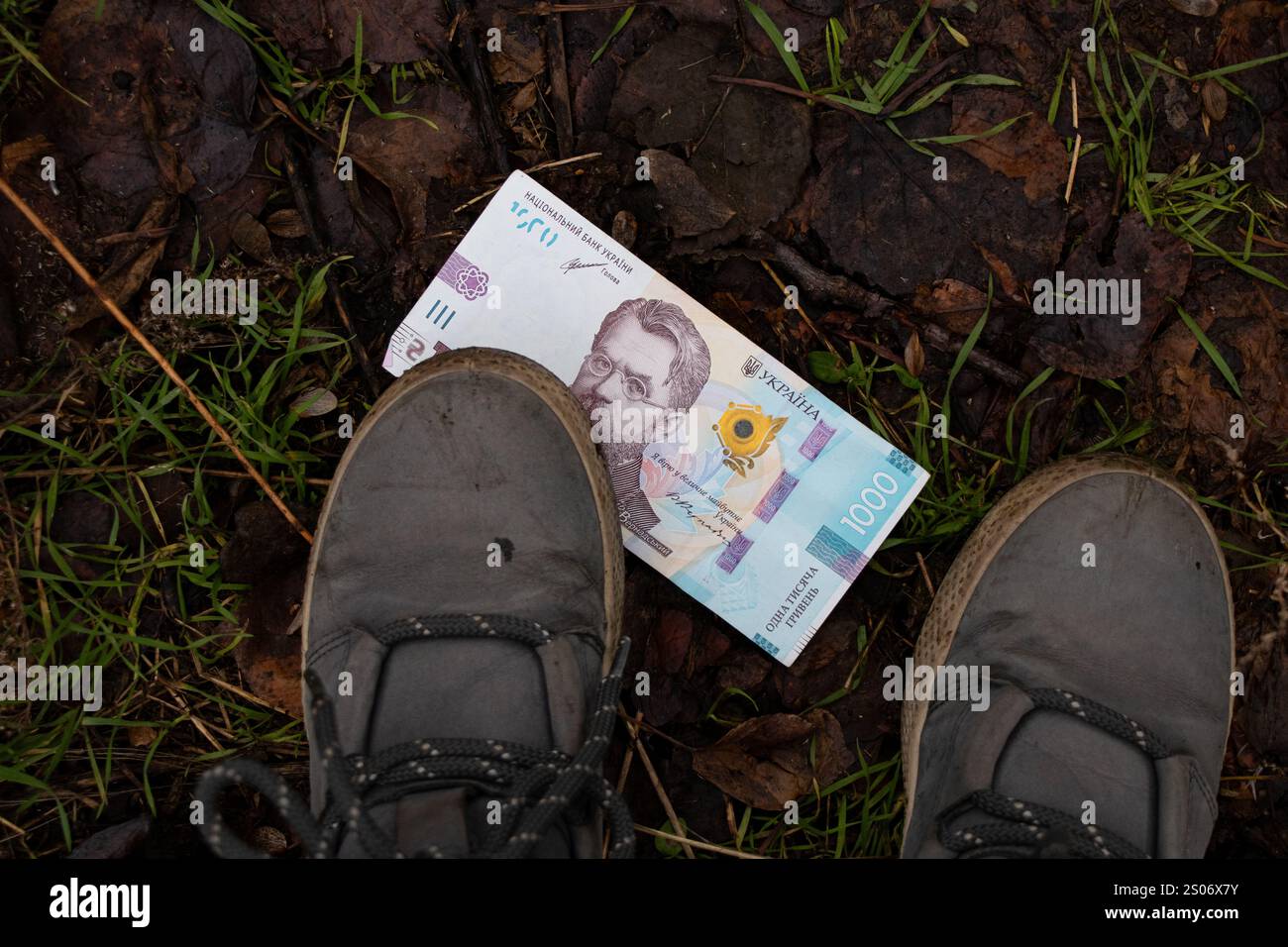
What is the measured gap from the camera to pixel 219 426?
2.20 m

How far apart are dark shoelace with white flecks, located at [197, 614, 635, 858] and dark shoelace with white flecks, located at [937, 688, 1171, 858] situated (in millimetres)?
691

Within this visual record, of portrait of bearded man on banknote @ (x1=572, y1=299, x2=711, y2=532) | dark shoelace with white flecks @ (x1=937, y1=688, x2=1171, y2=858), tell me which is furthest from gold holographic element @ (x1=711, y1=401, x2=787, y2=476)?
dark shoelace with white flecks @ (x1=937, y1=688, x2=1171, y2=858)

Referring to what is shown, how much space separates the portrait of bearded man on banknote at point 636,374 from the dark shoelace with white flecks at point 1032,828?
3.08ft

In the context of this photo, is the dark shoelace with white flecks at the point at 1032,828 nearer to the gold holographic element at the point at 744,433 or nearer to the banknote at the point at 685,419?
the banknote at the point at 685,419

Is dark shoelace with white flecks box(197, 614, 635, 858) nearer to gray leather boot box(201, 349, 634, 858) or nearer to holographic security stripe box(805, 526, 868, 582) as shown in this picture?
gray leather boot box(201, 349, 634, 858)

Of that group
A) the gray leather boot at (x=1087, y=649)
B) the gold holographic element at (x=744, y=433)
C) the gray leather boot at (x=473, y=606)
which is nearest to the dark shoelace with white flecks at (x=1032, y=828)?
the gray leather boot at (x=1087, y=649)

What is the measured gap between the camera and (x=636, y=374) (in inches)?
90.2

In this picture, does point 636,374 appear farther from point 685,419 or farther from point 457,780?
point 457,780

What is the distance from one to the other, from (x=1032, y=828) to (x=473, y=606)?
123 centimetres

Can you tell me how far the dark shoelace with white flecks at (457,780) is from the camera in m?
1.64

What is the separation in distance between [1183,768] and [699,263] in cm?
153

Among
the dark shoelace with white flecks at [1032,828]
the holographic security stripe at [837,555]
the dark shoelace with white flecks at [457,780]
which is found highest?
the holographic security stripe at [837,555]

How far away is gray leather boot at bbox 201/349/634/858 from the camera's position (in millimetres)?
1835

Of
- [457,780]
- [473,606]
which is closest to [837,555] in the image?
[473,606]
